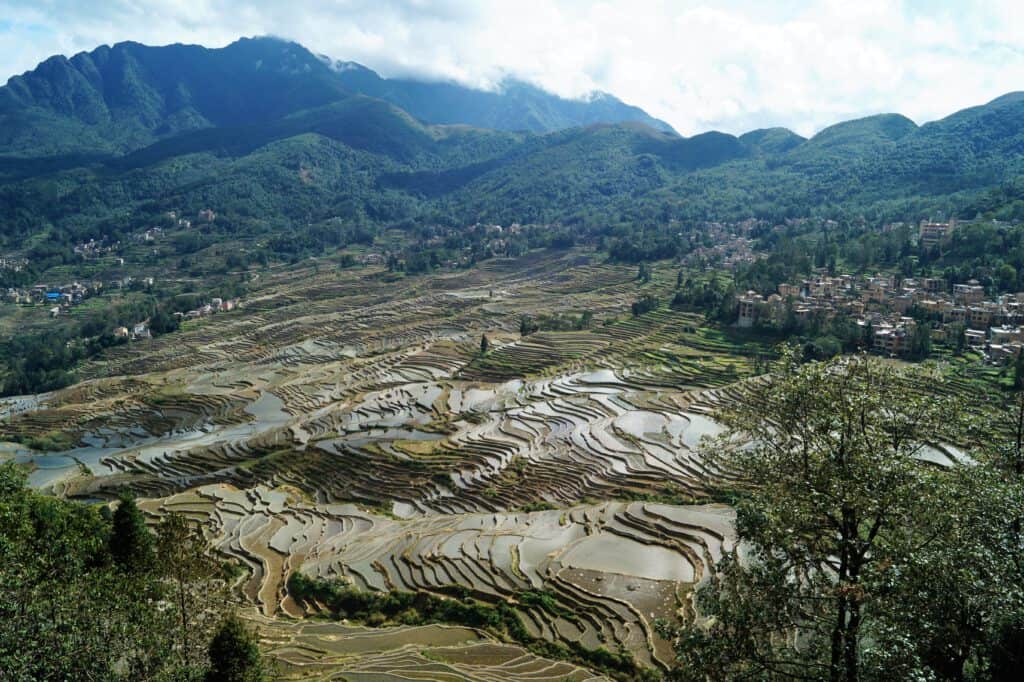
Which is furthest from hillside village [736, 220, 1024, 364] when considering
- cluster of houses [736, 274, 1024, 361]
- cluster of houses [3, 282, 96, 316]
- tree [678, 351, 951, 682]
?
cluster of houses [3, 282, 96, 316]

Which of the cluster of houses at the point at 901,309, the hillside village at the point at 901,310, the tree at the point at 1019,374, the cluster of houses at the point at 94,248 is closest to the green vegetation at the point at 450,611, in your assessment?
the tree at the point at 1019,374

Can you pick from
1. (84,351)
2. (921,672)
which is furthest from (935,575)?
(84,351)

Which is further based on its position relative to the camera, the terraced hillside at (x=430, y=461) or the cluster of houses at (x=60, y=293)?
the cluster of houses at (x=60, y=293)

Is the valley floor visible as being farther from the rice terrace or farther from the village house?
the village house

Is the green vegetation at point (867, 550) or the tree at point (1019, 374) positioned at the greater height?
the green vegetation at point (867, 550)

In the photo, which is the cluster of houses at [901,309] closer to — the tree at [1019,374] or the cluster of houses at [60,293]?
the tree at [1019,374]

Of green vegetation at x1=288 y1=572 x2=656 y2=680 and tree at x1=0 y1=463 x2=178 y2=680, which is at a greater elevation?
tree at x1=0 y1=463 x2=178 y2=680
